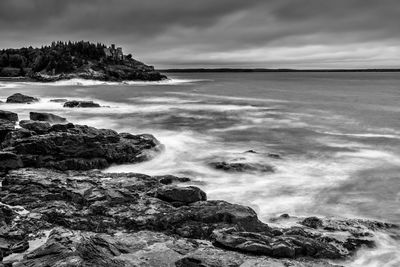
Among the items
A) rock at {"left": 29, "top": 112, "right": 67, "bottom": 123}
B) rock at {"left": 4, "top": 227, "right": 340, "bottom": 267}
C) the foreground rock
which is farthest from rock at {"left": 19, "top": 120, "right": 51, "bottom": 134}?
rock at {"left": 4, "top": 227, "right": 340, "bottom": 267}

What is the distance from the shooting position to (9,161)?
16.2 meters

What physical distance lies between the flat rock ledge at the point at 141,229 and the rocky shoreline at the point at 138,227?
0.03 m

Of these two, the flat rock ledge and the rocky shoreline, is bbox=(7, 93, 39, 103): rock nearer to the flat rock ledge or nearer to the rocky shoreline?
the rocky shoreline

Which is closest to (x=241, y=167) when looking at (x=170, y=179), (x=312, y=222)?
(x=170, y=179)

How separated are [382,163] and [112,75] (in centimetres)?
12225

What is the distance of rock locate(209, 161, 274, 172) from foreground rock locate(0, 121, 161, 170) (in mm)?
4101

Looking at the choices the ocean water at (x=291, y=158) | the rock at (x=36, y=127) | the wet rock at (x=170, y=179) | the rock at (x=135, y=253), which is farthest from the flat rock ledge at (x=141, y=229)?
the rock at (x=36, y=127)

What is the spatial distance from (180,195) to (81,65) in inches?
5382

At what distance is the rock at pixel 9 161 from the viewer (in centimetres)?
1595

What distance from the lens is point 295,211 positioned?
1438 centimetres

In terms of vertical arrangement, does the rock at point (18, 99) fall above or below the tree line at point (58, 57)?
below

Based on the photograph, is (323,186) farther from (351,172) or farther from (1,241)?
(1,241)

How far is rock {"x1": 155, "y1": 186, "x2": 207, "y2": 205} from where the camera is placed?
13.3 meters

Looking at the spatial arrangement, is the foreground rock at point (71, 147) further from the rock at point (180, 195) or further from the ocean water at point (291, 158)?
the rock at point (180, 195)
